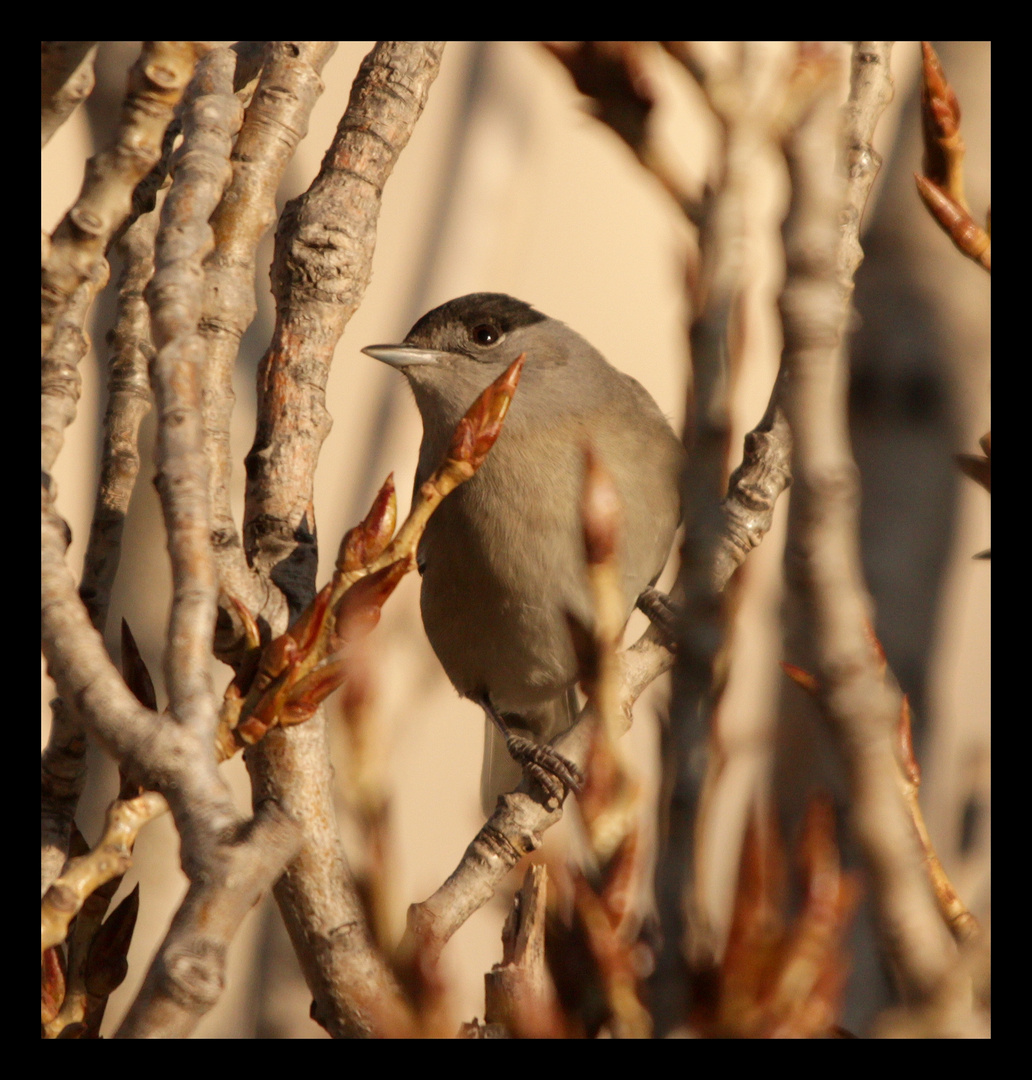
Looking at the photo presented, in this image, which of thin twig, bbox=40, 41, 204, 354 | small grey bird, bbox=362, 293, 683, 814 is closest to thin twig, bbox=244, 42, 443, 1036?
thin twig, bbox=40, 41, 204, 354

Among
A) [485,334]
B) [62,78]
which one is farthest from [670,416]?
[62,78]

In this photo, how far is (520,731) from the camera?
4.28 meters

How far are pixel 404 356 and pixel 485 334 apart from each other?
34 centimetres

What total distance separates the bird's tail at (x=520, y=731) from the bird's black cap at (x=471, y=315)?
1.32 m

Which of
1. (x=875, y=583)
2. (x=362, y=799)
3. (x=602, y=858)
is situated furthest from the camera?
(x=875, y=583)

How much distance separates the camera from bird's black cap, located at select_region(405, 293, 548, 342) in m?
3.65

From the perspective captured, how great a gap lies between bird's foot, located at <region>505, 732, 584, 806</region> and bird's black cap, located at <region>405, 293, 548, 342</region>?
1555 mm

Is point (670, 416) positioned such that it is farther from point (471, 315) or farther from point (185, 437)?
point (185, 437)

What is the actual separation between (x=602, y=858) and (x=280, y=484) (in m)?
1.03

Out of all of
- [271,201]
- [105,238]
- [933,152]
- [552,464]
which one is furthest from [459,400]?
[105,238]

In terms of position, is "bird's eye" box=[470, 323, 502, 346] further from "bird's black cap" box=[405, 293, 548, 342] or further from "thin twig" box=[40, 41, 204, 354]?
"thin twig" box=[40, 41, 204, 354]

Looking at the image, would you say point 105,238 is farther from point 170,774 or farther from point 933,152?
point 933,152

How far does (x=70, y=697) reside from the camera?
1188mm

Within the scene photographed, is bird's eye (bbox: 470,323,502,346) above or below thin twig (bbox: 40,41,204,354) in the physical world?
above
